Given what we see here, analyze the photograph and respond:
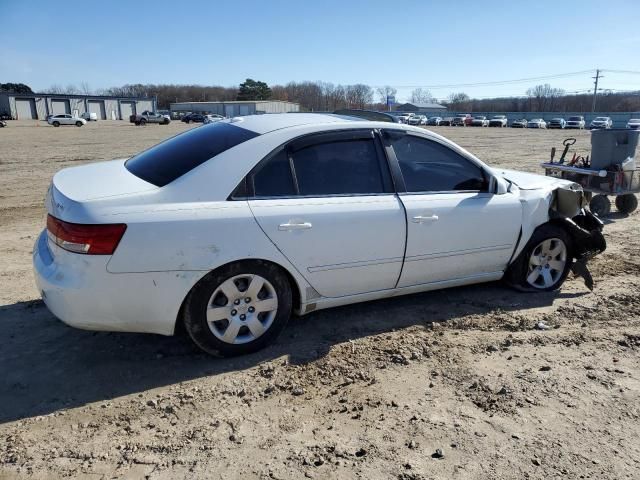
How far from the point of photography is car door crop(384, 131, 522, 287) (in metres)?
4.05

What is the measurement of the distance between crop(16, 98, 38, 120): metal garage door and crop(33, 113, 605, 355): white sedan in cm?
9391

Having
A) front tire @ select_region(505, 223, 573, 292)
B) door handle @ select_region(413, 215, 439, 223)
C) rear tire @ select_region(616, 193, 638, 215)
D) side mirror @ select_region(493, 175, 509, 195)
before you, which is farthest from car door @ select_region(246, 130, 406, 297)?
rear tire @ select_region(616, 193, 638, 215)

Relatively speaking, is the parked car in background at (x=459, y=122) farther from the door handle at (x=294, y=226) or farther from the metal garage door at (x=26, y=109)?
the door handle at (x=294, y=226)

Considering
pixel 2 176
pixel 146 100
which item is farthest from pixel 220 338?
pixel 146 100

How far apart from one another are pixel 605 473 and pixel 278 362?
2.07m

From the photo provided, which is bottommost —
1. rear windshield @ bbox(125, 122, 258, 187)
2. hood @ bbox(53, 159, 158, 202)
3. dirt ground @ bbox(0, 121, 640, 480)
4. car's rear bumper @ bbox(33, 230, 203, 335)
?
dirt ground @ bbox(0, 121, 640, 480)

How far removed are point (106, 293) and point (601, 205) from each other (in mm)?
8240

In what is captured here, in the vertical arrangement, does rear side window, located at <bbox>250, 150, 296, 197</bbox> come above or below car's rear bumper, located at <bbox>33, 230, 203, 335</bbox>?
above

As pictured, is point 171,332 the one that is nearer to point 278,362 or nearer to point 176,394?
point 176,394

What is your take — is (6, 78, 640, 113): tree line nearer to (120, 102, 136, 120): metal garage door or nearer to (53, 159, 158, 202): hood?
(120, 102, 136, 120): metal garage door

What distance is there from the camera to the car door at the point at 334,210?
3.54 metres

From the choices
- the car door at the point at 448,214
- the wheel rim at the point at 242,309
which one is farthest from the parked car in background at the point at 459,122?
the wheel rim at the point at 242,309

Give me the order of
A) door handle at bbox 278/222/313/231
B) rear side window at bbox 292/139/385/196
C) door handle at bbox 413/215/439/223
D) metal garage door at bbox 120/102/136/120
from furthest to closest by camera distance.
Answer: metal garage door at bbox 120/102/136/120 < door handle at bbox 413/215/439/223 < rear side window at bbox 292/139/385/196 < door handle at bbox 278/222/313/231

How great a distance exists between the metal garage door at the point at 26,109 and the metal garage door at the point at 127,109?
55.6ft
